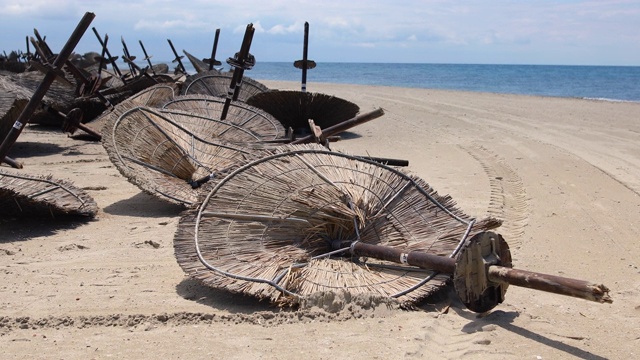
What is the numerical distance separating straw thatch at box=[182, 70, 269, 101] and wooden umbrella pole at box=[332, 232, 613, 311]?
257 inches

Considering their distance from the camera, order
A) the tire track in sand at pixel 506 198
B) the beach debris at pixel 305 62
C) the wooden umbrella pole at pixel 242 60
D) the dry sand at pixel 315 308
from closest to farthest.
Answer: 1. the dry sand at pixel 315 308
2. the tire track in sand at pixel 506 198
3. the wooden umbrella pole at pixel 242 60
4. the beach debris at pixel 305 62

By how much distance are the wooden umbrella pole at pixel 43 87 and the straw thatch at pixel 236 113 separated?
1.73 metres

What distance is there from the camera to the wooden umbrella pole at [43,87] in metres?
5.59

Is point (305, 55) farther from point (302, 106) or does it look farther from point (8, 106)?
point (8, 106)

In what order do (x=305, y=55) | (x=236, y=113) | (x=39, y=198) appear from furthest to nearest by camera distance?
(x=305, y=55) < (x=236, y=113) < (x=39, y=198)

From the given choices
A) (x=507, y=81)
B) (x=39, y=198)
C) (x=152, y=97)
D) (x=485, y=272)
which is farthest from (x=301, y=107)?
(x=507, y=81)

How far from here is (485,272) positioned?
125 inches

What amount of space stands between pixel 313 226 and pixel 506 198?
2676 millimetres

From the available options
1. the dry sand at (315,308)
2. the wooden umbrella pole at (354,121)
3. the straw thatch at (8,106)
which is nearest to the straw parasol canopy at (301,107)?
the dry sand at (315,308)

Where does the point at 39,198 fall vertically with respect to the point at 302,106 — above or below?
below

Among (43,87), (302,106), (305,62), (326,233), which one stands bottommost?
(326,233)

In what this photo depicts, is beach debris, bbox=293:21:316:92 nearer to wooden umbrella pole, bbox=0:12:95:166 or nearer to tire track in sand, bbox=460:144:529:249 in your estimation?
tire track in sand, bbox=460:144:529:249

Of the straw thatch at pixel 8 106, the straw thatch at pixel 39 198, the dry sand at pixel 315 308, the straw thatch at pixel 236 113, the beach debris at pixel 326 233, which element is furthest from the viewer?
the straw thatch at pixel 8 106

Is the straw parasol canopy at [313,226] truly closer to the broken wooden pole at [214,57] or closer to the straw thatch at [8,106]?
the straw thatch at [8,106]
